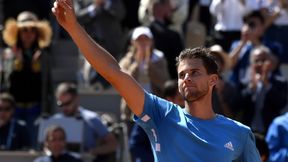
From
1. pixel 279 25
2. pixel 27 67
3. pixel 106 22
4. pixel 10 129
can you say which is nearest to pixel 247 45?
pixel 279 25

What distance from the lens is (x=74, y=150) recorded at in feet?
35.9

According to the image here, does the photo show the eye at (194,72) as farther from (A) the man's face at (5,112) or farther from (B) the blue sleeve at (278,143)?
(A) the man's face at (5,112)

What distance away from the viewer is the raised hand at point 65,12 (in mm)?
5043

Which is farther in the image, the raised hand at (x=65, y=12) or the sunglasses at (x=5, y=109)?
the sunglasses at (x=5, y=109)

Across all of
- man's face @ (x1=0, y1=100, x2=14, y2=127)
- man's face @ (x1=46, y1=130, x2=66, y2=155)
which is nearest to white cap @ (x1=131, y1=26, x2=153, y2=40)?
man's face @ (x1=0, y1=100, x2=14, y2=127)

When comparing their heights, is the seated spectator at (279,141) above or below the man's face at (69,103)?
below

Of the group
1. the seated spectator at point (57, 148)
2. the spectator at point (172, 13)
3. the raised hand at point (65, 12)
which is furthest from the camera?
the spectator at point (172, 13)

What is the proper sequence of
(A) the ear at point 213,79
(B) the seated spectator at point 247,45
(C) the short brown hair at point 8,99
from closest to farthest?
(A) the ear at point 213,79 < (C) the short brown hair at point 8,99 < (B) the seated spectator at point 247,45

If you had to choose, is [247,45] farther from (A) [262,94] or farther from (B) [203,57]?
(B) [203,57]

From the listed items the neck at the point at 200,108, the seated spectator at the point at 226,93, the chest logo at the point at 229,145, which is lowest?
the chest logo at the point at 229,145

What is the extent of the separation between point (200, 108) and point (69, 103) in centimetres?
573

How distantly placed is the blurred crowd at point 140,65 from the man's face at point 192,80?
353 cm

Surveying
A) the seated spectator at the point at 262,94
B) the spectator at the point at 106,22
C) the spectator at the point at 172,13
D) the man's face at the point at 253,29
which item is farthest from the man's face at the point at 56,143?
the spectator at the point at 106,22

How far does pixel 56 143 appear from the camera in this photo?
1037cm
